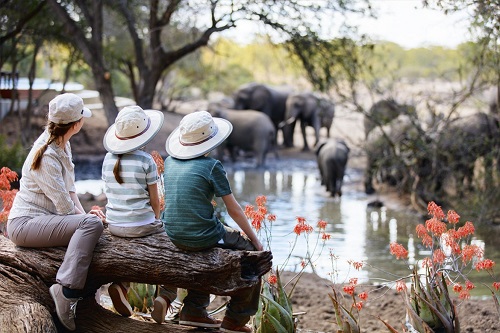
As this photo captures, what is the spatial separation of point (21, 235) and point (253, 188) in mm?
11360

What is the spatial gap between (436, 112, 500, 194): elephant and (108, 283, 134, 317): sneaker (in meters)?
7.58

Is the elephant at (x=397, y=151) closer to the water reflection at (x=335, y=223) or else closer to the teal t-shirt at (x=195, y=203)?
the water reflection at (x=335, y=223)

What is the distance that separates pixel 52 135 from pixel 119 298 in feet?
3.78

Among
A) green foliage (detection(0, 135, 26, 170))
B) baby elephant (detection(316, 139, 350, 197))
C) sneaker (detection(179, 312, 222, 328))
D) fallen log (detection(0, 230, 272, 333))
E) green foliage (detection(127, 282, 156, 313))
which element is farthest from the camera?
baby elephant (detection(316, 139, 350, 197))

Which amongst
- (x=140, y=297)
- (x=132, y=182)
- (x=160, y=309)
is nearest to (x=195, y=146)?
(x=132, y=182)

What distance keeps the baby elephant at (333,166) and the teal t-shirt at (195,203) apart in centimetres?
1067

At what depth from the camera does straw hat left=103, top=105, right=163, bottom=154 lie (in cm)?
501

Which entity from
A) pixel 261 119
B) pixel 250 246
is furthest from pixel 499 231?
pixel 261 119

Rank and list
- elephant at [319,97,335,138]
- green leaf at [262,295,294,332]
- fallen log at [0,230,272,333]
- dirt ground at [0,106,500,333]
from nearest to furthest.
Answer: fallen log at [0,230,272,333], green leaf at [262,295,294,332], dirt ground at [0,106,500,333], elephant at [319,97,335,138]

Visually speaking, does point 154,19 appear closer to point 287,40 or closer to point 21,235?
point 287,40

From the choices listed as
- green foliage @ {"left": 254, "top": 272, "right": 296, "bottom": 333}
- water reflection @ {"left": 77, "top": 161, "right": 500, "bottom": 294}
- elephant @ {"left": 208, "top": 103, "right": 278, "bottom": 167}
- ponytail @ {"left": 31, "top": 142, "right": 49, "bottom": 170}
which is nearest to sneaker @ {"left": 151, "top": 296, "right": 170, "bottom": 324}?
green foliage @ {"left": 254, "top": 272, "right": 296, "bottom": 333}

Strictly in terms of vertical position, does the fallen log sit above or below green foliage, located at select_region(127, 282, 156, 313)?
above

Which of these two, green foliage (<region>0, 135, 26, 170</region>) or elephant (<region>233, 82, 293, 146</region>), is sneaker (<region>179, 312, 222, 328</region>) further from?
elephant (<region>233, 82, 293, 146</region>)

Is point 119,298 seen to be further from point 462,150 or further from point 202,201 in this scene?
point 462,150
